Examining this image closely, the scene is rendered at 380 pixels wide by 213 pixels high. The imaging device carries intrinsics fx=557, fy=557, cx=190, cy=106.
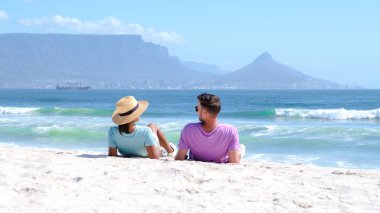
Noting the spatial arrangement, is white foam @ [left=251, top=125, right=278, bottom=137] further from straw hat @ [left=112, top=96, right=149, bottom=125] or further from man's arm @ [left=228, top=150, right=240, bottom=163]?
straw hat @ [left=112, top=96, right=149, bottom=125]

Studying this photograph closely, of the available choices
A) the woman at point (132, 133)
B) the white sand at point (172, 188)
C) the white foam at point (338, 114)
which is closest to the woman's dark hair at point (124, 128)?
the woman at point (132, 133)

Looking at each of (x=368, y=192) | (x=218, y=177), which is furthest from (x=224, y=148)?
(x=368, y=192)

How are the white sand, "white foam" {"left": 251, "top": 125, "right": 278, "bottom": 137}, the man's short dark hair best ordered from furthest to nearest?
1. "white foam" {"left": 251, "top": 125, "right": 278, "bottom": 137}
2. the man's short dark hair
3. the white sand

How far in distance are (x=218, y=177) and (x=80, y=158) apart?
200 cm

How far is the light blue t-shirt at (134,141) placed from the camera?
6633 mm

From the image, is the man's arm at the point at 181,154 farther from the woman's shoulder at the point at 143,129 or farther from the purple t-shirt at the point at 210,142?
the woman's shoulder at the point at 143,129

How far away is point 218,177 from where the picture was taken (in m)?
5.43

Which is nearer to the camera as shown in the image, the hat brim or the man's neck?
the man's neck

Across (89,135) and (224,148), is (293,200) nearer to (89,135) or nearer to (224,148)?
(224,148)

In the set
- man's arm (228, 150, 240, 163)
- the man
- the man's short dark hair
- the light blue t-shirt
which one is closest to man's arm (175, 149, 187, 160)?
the man

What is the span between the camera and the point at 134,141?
6.73 m

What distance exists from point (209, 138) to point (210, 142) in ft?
0.32

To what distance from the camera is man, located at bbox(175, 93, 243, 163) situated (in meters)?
6.01

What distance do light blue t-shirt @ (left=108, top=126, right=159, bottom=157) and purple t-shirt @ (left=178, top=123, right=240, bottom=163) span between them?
0.42 m
